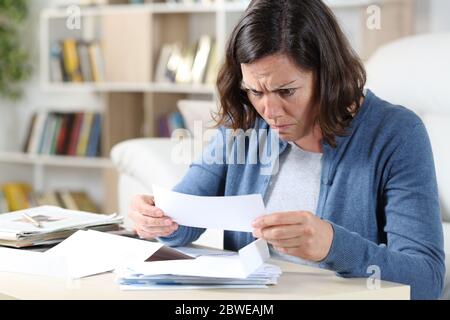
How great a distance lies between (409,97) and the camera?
2.40 m

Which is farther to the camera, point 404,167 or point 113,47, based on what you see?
point 113,47

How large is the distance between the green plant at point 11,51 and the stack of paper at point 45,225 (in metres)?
2.62

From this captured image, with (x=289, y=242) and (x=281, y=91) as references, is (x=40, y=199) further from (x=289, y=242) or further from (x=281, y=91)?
(x=289, y=242)

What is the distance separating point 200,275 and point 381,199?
0.45 metres

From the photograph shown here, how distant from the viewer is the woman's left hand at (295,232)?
121cm

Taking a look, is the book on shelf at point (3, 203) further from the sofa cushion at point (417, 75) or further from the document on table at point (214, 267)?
the document on table at point (214, 267)

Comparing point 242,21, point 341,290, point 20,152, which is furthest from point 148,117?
point 341,290

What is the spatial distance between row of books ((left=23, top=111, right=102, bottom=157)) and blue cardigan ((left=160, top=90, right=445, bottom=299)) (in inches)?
96.5

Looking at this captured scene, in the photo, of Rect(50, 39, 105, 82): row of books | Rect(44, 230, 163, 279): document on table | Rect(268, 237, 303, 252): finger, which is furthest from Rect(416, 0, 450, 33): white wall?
Rect(268, 237, 303, 252): finger

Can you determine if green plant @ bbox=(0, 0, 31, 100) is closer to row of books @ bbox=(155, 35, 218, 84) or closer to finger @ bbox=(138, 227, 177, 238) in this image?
row of books @ bbox=(155, 35, 218, 84)

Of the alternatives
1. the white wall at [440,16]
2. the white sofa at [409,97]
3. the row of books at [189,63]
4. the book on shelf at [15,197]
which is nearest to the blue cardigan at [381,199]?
the white sofa at [409,97]
